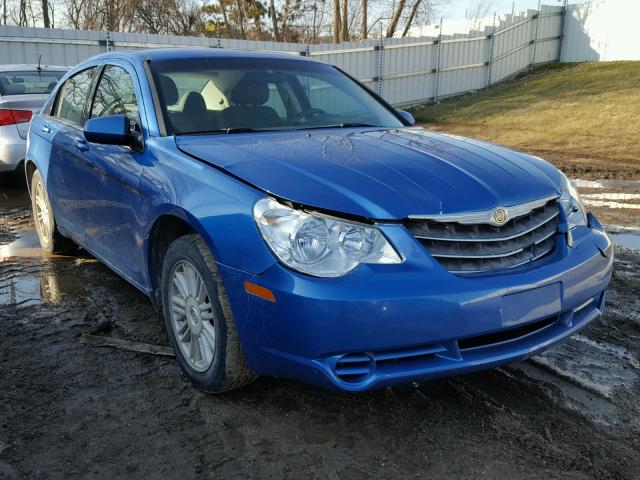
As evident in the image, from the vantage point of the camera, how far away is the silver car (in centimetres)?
750

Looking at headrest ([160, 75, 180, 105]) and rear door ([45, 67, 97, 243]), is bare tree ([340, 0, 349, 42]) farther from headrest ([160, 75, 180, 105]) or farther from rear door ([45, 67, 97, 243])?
headrest ([160, 75, 180, 105])

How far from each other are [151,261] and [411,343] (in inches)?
61.7

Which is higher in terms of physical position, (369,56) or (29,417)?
(369,56)

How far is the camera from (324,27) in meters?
37.0

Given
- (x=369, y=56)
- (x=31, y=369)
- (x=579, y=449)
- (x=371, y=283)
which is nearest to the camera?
(x=371, y=283)

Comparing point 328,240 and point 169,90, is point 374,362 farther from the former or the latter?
point 169,90

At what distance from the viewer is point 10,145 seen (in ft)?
24.5

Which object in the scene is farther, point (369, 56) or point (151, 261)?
point (369, 56)

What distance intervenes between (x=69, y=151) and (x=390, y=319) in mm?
2965

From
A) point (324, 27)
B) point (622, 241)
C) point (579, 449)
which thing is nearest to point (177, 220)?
point (579, 449)

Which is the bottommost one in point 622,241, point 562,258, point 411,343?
point 622,241

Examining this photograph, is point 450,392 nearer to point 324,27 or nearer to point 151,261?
point 151,261

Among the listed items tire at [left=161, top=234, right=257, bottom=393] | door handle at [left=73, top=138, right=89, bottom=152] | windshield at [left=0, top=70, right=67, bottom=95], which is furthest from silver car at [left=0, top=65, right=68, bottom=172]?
tire at [left=161, top=234, right=257, bottom=393]

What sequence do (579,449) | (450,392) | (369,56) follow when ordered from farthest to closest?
(369,56) → (450,392) → (579,449)
